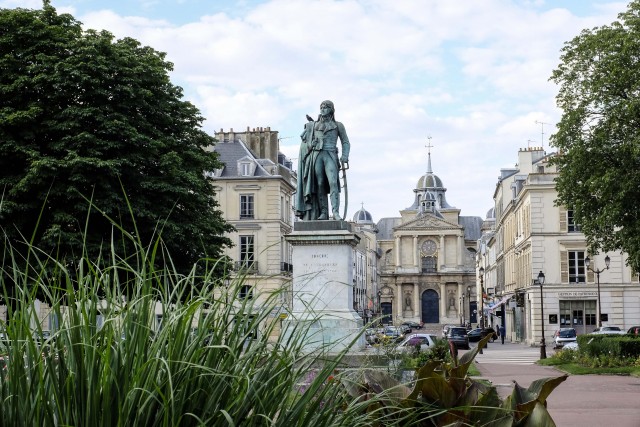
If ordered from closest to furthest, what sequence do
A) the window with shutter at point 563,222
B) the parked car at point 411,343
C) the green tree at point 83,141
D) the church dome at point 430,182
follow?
the parked car at point 411,343 < the green tree at point 83,141 < the window with shutter at point 563,222 < the church dome at point 430,182

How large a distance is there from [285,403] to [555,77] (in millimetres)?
33482

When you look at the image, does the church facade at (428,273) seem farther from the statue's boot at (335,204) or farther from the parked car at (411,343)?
the statue's boot at (335,204)

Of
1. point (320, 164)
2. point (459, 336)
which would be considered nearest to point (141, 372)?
point (320, 164)

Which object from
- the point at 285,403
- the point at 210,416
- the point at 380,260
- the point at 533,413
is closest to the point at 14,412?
the point at 210,416

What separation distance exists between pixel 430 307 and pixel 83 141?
5475 inches

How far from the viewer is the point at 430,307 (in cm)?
16262

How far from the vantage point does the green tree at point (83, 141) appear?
2717cm

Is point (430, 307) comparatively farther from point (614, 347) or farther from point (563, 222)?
point (614, 347)

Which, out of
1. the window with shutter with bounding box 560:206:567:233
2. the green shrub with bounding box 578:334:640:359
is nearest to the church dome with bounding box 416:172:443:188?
the window with shutter with bounding box 560:206:567:233

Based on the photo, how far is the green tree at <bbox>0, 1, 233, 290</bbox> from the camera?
2717 cm

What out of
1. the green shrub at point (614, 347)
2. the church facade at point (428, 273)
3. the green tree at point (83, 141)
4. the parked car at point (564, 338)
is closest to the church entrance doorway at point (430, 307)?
the church facade at point (428, 273)

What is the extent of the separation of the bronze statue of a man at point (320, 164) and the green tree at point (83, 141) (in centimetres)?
1029

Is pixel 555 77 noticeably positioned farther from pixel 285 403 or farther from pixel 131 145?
pixel 285 403

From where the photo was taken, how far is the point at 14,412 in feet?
11.9
